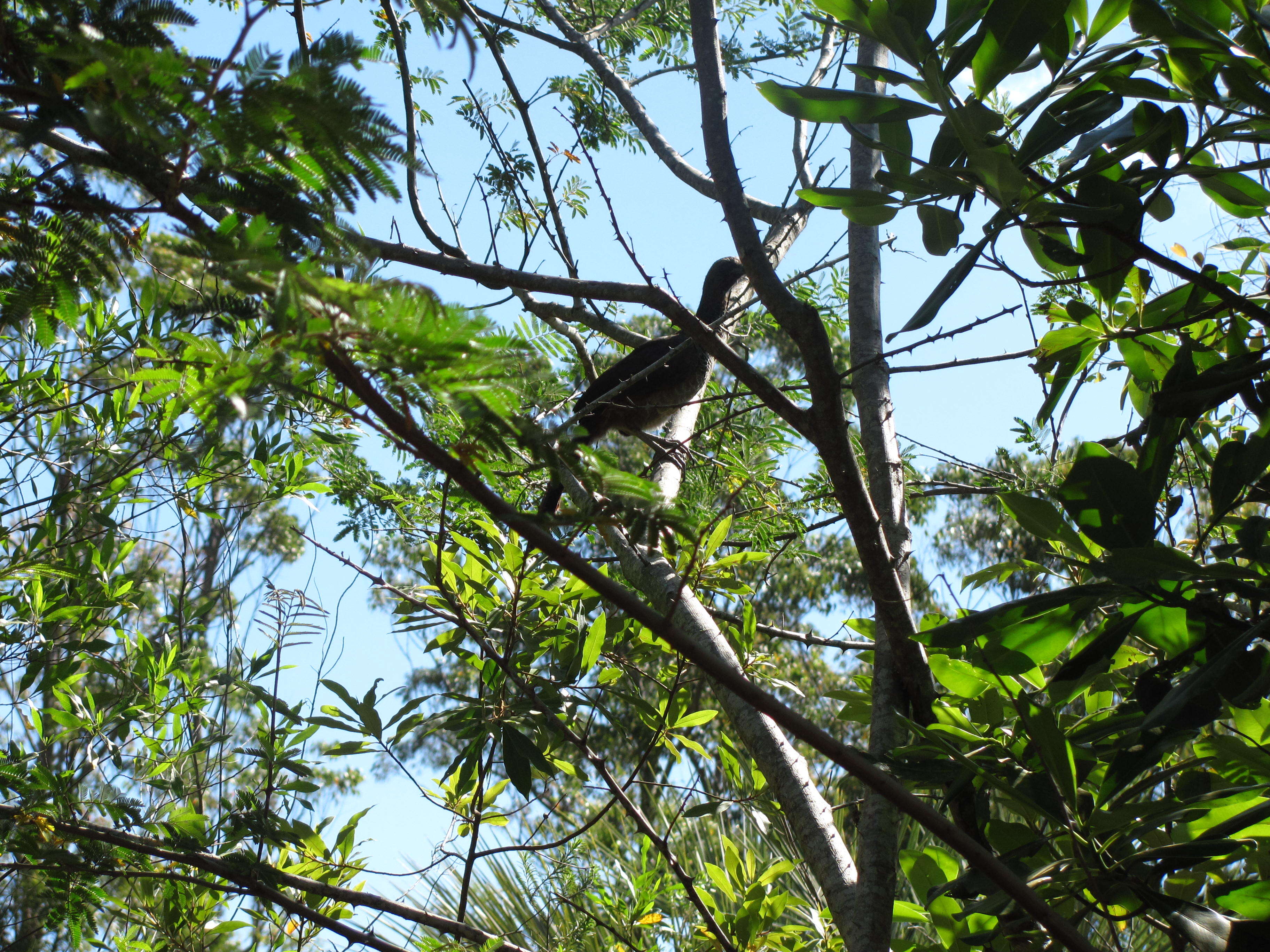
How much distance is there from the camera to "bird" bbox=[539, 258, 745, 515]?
2807 millimetres

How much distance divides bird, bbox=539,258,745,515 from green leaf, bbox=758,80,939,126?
1.00 m

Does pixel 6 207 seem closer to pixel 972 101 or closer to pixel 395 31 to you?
pixel 972 101

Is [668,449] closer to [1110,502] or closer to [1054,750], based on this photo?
[1110,502]

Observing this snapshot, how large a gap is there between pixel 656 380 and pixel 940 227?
1.92 metres

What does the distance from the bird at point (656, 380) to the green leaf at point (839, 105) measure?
1002mm

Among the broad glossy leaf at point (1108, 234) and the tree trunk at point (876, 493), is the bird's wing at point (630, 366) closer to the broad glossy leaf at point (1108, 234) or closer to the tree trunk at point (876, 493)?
the tree trunk at point (876, 493)

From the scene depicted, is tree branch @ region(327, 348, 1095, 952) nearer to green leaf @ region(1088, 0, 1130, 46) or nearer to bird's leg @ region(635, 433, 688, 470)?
green leaf @ region(1088, 0, 1130, 46)

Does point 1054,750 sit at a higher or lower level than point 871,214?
lower

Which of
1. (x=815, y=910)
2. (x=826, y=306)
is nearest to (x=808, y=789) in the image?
(x=815, y=910)

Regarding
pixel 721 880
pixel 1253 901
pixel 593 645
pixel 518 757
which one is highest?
pixel 593 645

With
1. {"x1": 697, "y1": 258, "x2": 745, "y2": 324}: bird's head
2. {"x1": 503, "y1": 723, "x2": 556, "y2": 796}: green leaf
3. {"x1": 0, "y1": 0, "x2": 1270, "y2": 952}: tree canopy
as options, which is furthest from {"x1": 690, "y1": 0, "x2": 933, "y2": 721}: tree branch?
{"x1": 697, "y1": 258, "x2": 745, "y2": 324}: bird's head

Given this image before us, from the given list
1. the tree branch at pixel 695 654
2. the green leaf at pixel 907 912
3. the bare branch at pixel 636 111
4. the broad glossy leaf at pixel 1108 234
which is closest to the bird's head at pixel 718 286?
the bare branch at pixel 636 111

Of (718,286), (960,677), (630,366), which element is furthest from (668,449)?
(718,286)

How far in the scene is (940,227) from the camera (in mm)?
1404
